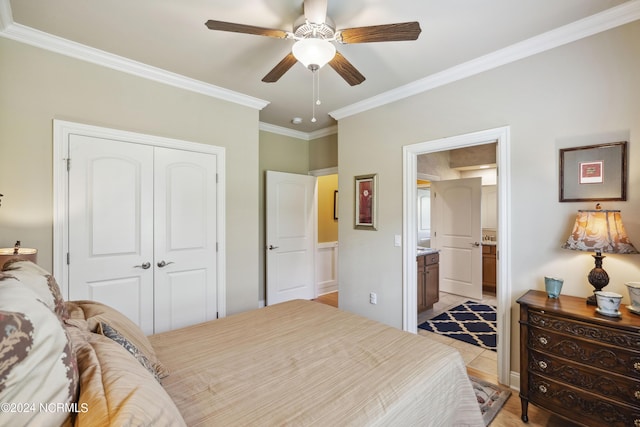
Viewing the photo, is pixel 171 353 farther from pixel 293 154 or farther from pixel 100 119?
pixel 293 154

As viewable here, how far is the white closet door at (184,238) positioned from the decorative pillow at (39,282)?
5.43 ft

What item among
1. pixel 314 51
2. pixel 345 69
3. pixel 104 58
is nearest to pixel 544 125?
pixel 345 69

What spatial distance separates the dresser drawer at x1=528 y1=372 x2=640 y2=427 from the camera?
5.29 ft

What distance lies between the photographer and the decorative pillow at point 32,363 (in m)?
0.60

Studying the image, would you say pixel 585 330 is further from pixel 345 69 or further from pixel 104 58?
pixel 104 58

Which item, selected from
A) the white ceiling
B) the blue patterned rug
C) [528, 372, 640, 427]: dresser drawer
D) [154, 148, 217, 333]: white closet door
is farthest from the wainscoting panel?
[528, 372, 640, 427]: dresser drawer

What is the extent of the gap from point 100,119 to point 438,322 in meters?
4.22

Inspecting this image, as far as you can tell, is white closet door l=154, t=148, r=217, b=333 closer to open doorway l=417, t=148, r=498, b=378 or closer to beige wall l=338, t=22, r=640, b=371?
beige wall l=338, t=22, r=640, b=371

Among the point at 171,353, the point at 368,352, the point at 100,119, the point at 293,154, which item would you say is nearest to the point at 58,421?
the point at 171,353

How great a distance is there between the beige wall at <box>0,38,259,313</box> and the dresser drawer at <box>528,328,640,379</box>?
2731 mm

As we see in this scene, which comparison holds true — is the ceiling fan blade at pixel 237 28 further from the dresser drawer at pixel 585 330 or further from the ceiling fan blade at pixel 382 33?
the dresser drawer at pixel 585 330

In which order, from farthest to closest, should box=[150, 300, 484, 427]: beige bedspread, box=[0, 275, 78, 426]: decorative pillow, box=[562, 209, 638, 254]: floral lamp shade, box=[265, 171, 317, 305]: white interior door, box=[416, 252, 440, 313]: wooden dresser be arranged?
box=[265, 171, 317, 305]: white interior door → box=[416, 252, 440, 313]: wooden dresser → box=[562, 209, 638, 254]: floral lamp shade → box=[150, 300, 484, 427]: beige bedspread → box=[0, 275, 78, 426]: decorative pillow

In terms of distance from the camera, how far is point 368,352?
154 cm

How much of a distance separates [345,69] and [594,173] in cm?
184
